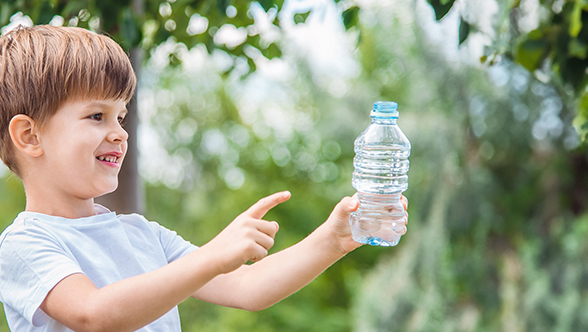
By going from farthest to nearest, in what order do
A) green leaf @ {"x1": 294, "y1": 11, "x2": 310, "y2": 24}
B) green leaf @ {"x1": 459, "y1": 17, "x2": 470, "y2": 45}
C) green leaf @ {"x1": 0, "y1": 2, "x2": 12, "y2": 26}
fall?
green leaf @ {"x1": 294, "y1": 11, "x2": 310, "y2": 24}, green leaf @ {"x1": 0, "y1": 2, "x2": 12, "y2": 26}, green leaf @ {"x1": 459, "y1": 17, "x2": 470, "y2": 45}

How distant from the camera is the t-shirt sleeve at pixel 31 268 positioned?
0.87 m

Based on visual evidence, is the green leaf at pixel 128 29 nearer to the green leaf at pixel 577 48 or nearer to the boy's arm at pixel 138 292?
the boy's arm at pixel 138 292

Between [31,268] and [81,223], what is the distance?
16cm

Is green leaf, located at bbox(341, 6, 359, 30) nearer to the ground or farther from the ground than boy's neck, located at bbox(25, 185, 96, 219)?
farther from the ground

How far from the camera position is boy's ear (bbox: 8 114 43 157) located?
100 cm

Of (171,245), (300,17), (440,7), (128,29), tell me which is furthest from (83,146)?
(300,17)

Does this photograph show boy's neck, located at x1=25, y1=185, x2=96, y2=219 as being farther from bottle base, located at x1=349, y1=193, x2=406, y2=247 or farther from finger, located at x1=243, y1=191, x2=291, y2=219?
bottle base, located at x1=349, y1=193, x2=406, y2=247

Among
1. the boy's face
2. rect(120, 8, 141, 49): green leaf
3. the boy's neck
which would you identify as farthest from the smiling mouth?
rect(120, 8, 141, 49): green leaf

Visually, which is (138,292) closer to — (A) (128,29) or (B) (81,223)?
(B) (81,223)

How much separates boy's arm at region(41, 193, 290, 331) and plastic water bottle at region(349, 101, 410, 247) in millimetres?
355

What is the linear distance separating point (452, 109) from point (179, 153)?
23.5 feet

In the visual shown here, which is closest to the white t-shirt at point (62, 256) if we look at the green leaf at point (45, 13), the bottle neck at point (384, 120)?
the bottle neck at point (384, 120)

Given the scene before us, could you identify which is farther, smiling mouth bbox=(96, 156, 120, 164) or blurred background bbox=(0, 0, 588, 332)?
blurred background bbox=(0, 0, 588, 332)

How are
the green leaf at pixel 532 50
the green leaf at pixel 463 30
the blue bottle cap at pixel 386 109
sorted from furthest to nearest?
the green leaf at pixel 532 50, the green leaf at pixel 463 30, the blue bottle cap at pixel 386 109
